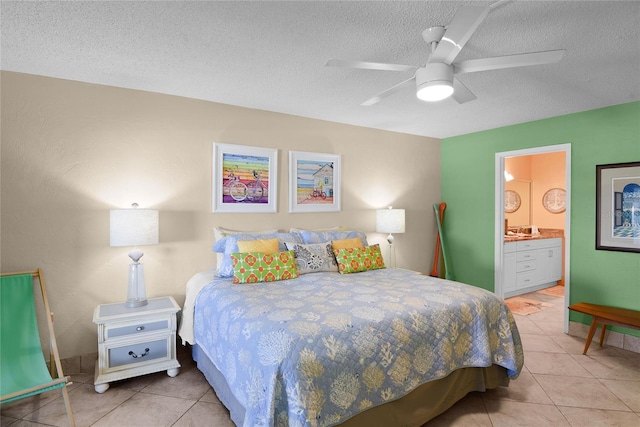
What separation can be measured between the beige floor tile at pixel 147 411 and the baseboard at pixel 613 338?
3.89 meters

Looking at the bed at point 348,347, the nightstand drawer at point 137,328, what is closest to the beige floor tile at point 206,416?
the bed at point 348,347

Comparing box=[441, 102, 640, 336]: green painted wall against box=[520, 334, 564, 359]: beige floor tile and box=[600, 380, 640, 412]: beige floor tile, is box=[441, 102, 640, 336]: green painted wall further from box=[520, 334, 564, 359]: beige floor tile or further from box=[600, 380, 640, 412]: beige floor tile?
box=[600, 380, 640, 412]: beige floor tile

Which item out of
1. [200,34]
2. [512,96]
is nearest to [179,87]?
[200,34]

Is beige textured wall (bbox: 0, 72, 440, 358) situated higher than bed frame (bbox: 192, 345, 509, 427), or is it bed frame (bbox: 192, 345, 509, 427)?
beige textured wall (bbox: 0, 72, 440, 358)

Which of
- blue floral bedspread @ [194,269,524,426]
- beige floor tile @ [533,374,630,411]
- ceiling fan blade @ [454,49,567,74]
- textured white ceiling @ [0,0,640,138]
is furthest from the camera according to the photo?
beige floor tile @ [533,374,630,411]

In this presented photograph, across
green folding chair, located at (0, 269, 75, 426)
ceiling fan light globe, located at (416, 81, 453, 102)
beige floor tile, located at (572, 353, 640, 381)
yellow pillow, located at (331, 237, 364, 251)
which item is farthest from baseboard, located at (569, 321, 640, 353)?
green folding chair, located at (0, 269, 75, 426)

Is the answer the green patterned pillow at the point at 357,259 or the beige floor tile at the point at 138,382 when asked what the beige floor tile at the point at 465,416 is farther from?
the beige floor tile at the point at 138,382

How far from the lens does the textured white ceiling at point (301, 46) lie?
187cm

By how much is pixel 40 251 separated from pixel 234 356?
197 cm

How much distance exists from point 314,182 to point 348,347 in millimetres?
2518

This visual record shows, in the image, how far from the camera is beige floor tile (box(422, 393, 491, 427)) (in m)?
2.15

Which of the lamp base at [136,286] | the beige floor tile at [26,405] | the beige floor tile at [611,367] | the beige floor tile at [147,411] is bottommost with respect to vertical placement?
the beige floor tile at [26,405]

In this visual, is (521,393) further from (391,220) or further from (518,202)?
(518,202)

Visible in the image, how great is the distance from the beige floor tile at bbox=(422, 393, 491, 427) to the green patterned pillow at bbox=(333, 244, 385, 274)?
1.31 metres
